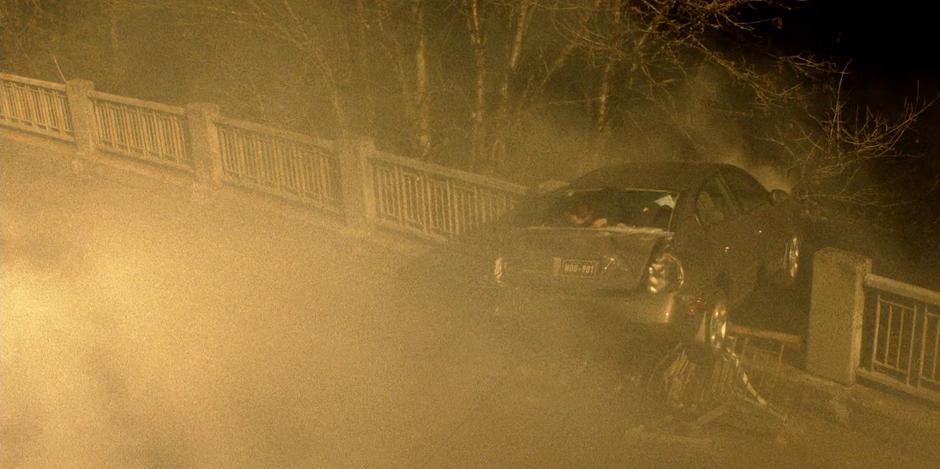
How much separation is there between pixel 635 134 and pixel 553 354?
751 cm

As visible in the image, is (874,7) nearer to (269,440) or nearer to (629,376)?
(629,376)

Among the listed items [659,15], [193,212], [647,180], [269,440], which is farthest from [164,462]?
[659,15]

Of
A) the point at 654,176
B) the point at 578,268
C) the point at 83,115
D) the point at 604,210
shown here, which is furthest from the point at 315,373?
the point at 83,115

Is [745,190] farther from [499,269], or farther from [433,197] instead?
[433,197]

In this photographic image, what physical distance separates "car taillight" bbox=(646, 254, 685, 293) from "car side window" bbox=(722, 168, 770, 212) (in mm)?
1547

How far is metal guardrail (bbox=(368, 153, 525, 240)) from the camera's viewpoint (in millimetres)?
9257

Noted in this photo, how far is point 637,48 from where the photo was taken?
11.5 m

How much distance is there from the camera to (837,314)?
6.50 metres

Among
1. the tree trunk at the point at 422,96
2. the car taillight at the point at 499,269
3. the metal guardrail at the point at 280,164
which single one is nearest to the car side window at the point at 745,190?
the car taillight at the point at 499,269

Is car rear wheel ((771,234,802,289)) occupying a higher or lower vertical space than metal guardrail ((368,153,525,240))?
lower

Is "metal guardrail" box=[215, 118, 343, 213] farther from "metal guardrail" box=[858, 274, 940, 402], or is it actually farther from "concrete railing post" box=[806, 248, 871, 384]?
"metal guardrail" box=[858, 274, 940, 402]

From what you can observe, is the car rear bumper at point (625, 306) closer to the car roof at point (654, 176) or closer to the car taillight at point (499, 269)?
the car taillight at point (499, 269)

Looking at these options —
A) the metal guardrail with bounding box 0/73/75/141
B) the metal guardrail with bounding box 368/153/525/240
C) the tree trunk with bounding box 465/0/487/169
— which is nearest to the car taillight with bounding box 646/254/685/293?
the metal guardrail with bounding box 368/153/525/240

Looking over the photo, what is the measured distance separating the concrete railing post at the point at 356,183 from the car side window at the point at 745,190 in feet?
13.5
